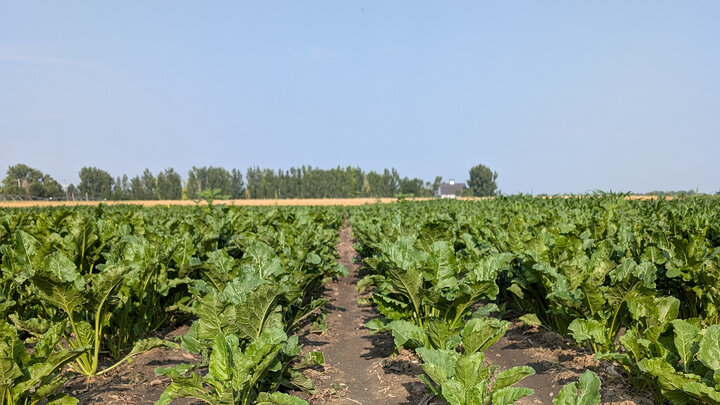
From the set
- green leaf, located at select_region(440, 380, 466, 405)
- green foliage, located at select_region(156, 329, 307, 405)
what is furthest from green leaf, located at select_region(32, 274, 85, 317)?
green leaf, located at select_region(440, 380, 466, 405)

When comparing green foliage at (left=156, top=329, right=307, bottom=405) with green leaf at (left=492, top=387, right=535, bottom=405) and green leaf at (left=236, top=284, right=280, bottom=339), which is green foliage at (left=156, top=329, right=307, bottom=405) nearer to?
green leaf at (left=236, top=284, right=280, bottom=339)

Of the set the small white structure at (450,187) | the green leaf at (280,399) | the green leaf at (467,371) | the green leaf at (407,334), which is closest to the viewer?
the green leaf at (467,371)

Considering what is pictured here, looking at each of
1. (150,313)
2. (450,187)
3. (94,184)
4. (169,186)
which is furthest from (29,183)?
(150,313)

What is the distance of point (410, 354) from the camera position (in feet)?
16.2

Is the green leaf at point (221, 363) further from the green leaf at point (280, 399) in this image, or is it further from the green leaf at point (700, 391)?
the green leaf at point (700, 391)

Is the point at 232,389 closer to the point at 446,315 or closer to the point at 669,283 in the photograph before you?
the point at 446,315

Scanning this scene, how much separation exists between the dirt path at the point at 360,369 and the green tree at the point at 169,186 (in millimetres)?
100715

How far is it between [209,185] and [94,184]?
22.9 metres

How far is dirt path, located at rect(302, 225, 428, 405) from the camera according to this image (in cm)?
402

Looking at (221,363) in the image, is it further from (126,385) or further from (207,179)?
(207,179)

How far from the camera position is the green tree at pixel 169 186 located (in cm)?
9919

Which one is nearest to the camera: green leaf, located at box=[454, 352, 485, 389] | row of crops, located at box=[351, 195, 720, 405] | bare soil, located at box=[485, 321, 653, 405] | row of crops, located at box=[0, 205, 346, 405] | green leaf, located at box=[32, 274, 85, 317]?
green leaf, located at box=[454, 352, 485, 389]

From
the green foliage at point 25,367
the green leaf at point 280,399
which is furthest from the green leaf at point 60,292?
the green leaf at point 280,399

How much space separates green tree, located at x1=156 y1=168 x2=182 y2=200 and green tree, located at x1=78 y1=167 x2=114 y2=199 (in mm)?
9937
